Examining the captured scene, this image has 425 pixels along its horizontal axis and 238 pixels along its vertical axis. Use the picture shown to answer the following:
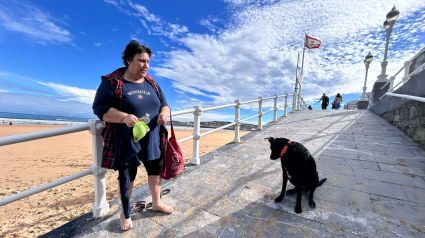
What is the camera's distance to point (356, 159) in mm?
3549

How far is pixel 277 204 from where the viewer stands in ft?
7.24

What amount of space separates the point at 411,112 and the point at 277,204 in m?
5.54

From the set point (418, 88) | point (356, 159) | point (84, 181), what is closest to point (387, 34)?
point (418, 88)

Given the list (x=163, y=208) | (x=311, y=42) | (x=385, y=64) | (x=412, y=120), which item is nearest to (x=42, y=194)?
(x=163, y=208)

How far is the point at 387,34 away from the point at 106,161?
47.7ft

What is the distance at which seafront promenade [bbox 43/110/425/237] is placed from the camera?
179 centimetres

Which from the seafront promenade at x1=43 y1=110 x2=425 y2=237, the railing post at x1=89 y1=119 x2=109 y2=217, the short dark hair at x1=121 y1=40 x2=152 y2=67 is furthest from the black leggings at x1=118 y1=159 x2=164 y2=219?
the short dark hair at x1=121 y1=40 x2=152 y2=67

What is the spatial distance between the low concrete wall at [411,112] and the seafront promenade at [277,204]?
107cm

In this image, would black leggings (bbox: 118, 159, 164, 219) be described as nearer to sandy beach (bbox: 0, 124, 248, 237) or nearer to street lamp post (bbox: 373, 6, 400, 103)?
sandy beach (bbox: 0, 124, 248, 237)

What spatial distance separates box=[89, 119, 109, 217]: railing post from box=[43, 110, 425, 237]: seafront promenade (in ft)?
0.36

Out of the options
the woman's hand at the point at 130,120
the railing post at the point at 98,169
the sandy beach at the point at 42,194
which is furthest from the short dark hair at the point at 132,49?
the sandy beach at the point at 42,194

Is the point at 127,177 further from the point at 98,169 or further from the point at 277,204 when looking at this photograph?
the point at 277,204

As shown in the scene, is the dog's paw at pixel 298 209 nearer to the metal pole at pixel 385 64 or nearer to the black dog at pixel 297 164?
the black dog at pixel 297 164

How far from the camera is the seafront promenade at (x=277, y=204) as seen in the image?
1.79 metres
